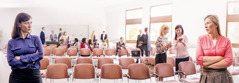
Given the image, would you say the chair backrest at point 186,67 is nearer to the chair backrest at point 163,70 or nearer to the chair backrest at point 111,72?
the chair backrest at point 163,70

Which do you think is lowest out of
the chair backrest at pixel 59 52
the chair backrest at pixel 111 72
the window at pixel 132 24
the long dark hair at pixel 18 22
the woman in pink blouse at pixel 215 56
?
the chair backrest at pixel 111 72

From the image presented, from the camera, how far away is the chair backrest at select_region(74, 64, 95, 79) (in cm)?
445

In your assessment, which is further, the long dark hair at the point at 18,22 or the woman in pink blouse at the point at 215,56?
the long dark hair at the point at 18,22

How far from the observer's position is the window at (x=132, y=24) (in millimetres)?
12314

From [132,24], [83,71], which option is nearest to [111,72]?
[83,71]

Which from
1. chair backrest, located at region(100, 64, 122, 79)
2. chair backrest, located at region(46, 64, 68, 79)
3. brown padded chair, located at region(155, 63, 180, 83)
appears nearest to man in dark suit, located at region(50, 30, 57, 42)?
chair backrest, located at region(46, 64, 68, 79)

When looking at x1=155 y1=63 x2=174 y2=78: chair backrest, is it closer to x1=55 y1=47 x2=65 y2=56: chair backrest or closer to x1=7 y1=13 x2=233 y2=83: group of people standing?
x1=7 y1=13 x2=233 y2=83: group of people standing

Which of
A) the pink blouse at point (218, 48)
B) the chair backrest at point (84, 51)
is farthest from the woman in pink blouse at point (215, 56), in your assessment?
the chair backrest at point (84, 51)

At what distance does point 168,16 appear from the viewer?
10.1m

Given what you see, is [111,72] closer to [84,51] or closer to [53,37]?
[84,51]

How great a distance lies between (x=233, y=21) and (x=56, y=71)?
6.71 metres

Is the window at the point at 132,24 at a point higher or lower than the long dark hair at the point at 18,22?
higher

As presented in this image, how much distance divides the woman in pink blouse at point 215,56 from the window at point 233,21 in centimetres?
641

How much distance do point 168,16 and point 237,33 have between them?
11.4ft
